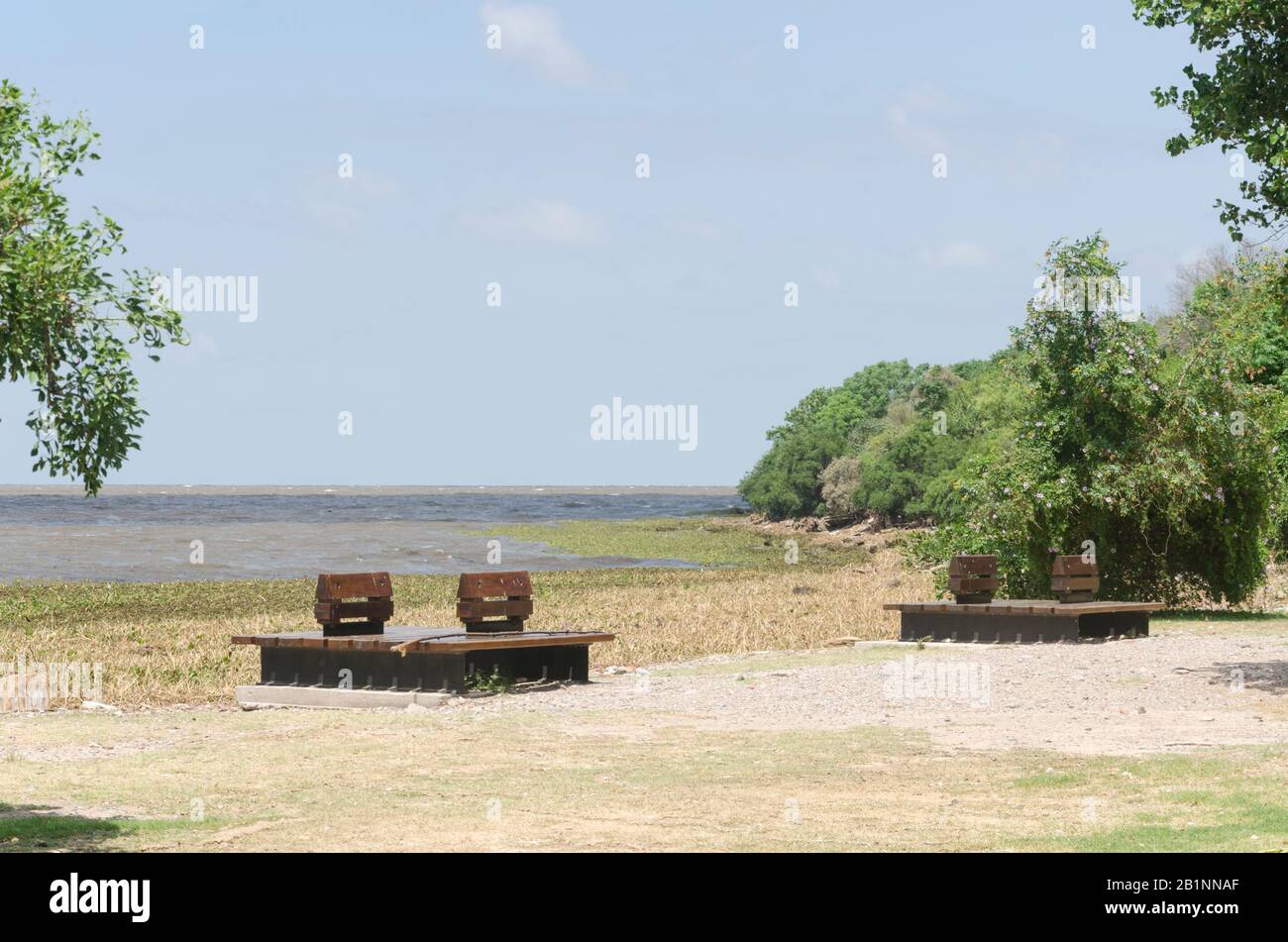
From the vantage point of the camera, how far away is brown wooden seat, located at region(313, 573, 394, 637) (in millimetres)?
20844

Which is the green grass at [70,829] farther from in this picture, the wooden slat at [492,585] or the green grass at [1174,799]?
the wooden slat at [492,585]

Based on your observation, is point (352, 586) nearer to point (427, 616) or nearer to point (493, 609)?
point (493, 609)

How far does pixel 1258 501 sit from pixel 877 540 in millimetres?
50770

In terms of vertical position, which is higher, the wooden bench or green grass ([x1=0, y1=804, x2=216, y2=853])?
the wooden bench

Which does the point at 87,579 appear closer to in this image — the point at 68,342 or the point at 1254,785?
the point at 68,342

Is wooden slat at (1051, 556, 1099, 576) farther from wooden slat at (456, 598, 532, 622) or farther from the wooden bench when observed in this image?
wooden slat at (456, 598, 532, 622)

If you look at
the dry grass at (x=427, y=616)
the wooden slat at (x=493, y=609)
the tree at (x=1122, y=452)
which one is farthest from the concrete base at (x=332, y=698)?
the tree at (x=1122, y=452)

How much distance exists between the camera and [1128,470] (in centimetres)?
2955

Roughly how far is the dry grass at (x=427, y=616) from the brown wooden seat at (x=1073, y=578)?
3558 mm

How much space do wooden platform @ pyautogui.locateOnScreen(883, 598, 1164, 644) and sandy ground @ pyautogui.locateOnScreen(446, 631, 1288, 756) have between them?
0.89 m

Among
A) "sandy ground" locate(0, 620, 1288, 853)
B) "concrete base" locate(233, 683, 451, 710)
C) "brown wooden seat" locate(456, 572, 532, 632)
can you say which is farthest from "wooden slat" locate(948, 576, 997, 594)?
"concrete base" locate(233, 683, 451, 710)

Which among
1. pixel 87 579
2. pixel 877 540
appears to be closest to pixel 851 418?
pixel 877 540

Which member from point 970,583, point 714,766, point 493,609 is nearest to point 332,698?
point 493,609

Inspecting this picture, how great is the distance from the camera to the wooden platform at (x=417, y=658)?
64.5 ft
